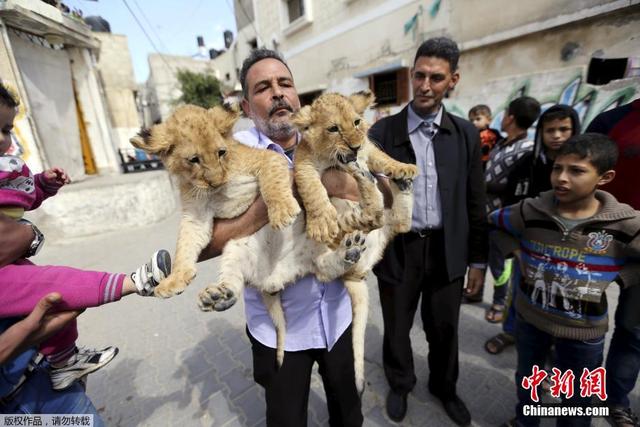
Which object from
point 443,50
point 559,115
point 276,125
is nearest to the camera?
point 276,125

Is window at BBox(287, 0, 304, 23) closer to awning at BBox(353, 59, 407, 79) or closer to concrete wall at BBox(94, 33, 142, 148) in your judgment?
awning at BBox(353, 59, 407, 79)

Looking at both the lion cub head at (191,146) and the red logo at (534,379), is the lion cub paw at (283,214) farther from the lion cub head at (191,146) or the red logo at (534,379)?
the red logo at (534,379)

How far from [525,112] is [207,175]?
3876 millimetres

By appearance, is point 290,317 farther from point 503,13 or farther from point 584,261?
point 503,13

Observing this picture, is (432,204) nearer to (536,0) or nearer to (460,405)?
(460,405)

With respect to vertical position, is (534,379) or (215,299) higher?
(215,299)

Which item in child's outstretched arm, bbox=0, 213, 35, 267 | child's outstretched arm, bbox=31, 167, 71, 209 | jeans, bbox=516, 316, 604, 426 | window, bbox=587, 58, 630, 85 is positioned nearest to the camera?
child's outstretched arm, bbox=0, 213, 35, 267

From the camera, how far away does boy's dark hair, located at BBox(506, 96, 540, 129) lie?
3.58 meters

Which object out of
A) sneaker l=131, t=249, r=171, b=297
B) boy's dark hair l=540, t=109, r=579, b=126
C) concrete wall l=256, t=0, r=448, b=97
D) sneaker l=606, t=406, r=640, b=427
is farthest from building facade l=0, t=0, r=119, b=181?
sneaker l=606, t=406, r=640, b=427

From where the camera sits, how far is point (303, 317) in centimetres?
187

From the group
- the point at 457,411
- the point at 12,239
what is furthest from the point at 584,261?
the point at 12,239

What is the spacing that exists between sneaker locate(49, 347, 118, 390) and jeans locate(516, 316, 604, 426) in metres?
3.16

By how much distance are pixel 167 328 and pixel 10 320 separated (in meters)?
2.97

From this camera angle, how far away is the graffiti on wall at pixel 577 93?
545 cm
